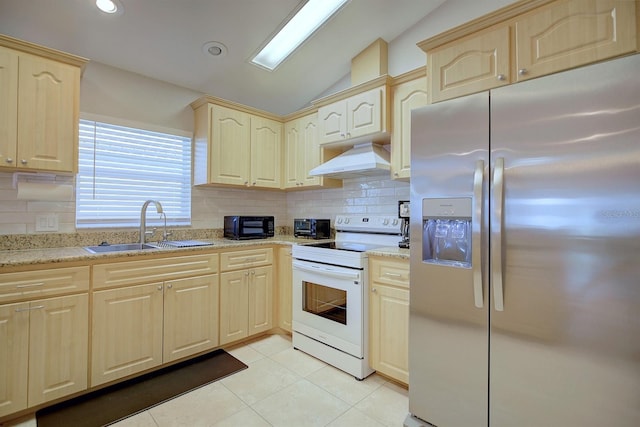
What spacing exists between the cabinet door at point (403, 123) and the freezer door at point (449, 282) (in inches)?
25.2

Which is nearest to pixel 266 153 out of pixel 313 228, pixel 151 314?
pixel 313 228

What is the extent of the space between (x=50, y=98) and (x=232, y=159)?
1364mm

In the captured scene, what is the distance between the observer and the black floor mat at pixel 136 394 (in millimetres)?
1773

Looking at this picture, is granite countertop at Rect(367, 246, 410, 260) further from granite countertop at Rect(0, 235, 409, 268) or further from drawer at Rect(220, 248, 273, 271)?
drawer at Rect(220, 248, 273, 271)

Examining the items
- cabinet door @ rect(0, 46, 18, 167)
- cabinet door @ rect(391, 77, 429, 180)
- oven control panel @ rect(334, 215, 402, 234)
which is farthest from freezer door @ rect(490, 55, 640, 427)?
cabinet door @ rect(0, 46, 18, 167)

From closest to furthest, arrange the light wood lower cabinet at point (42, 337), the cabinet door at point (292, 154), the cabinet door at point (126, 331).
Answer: the light wood lower cabinet at point (42, 337)
the cabinet door at point (126, 331)
the cabinet door at point (292, 154)

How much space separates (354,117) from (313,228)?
45.4 inches

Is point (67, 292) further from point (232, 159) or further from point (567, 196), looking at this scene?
point (567, 196)

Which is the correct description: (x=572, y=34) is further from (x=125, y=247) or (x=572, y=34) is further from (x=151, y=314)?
(x=125, y=247)

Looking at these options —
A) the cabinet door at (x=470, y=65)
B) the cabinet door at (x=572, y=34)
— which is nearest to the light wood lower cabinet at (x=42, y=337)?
the cabinet door at (x=470, y=65)

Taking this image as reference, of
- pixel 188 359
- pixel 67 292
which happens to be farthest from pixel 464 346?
pixel 67 292

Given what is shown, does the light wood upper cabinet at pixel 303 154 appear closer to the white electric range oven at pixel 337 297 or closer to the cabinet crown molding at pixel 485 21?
the white electric range oven at pixel 337 297

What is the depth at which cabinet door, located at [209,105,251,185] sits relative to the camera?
2873 millimetres

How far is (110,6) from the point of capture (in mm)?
2088
